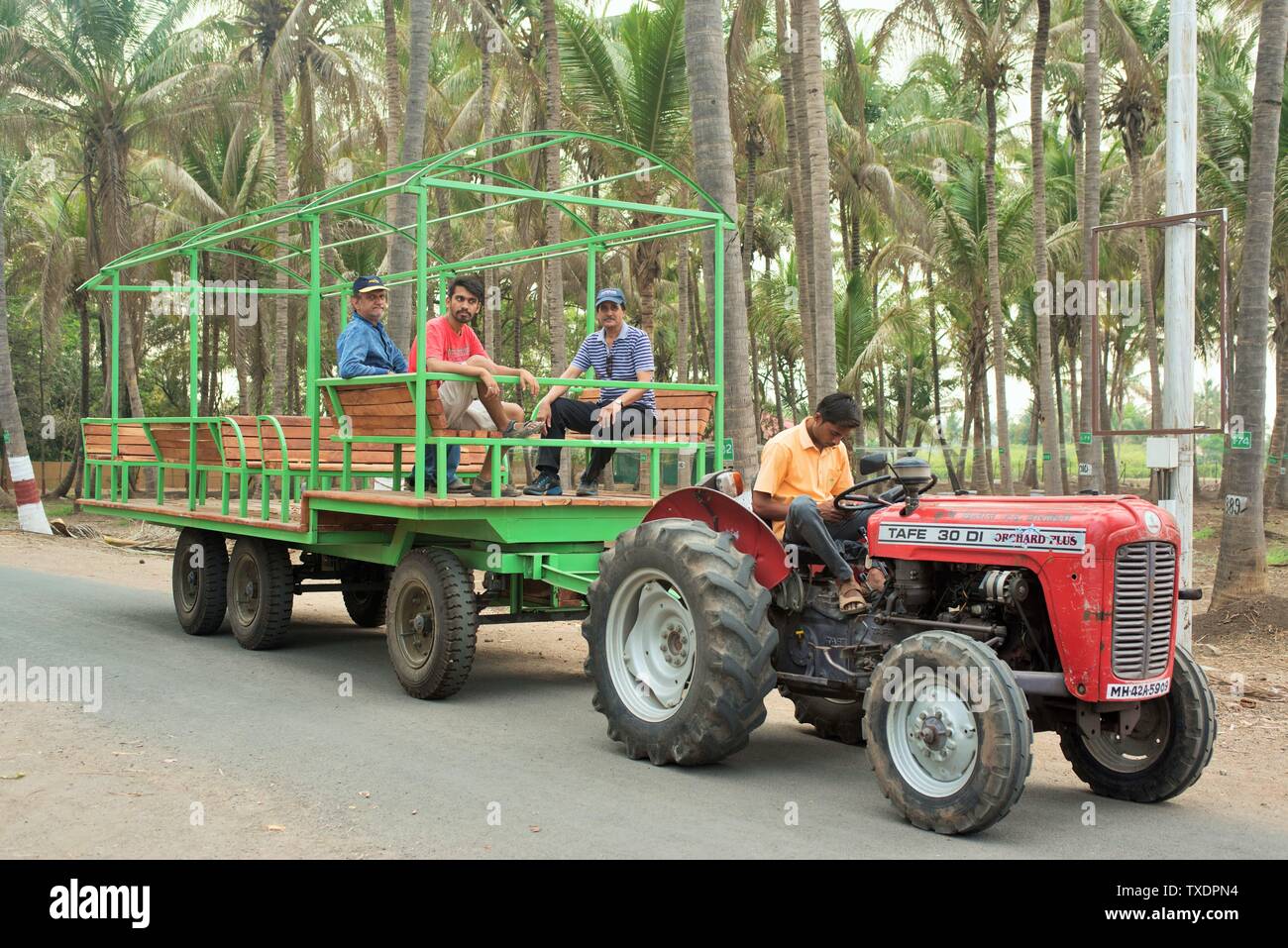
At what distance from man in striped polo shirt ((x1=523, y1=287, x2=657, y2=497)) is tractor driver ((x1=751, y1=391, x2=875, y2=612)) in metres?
2.17

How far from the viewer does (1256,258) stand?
1248 cm

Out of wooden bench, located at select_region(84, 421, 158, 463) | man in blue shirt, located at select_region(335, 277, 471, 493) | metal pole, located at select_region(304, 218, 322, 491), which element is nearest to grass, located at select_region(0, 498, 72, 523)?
wooden bench, located at select_region(84, 421, 158, 463)

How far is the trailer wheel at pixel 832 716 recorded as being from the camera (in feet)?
25.5

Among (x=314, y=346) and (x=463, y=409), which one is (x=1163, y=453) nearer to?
(x=463, y=409)

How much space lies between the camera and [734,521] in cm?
757

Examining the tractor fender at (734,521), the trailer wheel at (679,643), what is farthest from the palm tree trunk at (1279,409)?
the trailer wheel at (679,643)

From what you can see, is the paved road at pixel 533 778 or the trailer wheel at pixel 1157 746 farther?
the trailer wheel at pixel 1157 746

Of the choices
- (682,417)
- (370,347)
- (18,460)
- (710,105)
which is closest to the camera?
(682,417)

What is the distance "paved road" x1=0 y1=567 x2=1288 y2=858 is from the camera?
587 centimetres

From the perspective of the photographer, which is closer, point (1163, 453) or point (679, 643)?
point (679, 643)

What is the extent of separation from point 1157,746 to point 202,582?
8.67 meters

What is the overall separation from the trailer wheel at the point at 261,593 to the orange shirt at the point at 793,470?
17.1ft

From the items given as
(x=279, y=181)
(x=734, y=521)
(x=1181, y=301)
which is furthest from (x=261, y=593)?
(x=279, y=181)

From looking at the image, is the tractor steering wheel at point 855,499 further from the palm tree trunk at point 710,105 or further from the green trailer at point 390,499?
the palm tree trunk at point 710,105
